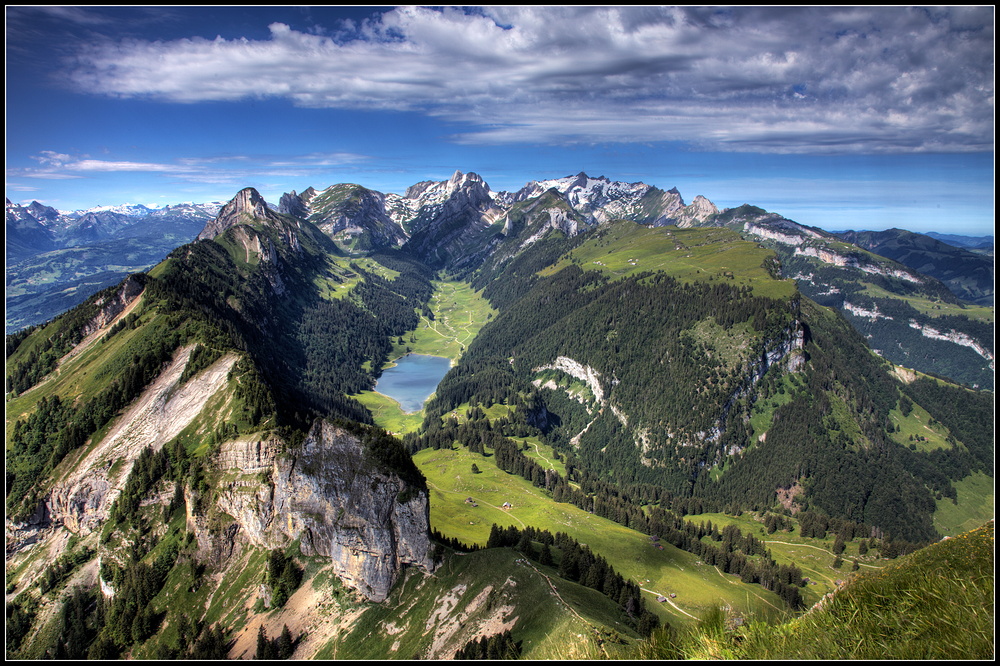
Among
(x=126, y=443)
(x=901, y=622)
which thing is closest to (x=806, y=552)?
(x=901, y=622)

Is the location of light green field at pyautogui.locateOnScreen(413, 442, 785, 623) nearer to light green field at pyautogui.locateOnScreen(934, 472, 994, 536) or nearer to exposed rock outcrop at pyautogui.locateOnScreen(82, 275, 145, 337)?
exposed rock outcrop at pyautogui.locateOnScreen(82, 275, 145, 337)

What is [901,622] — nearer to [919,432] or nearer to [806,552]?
[806,552]

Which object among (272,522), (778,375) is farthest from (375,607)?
(778,375)

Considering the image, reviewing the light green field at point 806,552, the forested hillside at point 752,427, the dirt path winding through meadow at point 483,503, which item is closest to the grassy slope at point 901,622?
the dirt path winding through meadow at point 483,503

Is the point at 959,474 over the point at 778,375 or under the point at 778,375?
under

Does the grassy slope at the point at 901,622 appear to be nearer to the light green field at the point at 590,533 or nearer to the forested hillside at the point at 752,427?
the light green field at the point at 590,533

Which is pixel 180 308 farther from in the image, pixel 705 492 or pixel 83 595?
pixel 705 492
